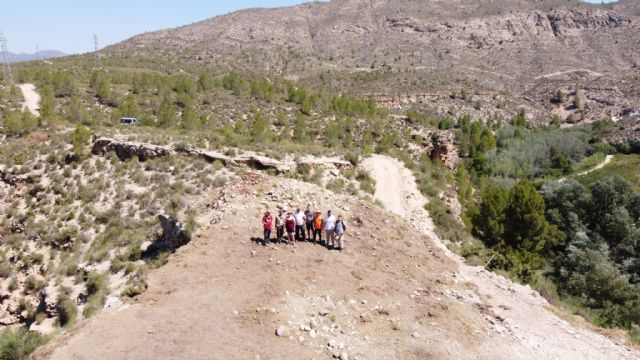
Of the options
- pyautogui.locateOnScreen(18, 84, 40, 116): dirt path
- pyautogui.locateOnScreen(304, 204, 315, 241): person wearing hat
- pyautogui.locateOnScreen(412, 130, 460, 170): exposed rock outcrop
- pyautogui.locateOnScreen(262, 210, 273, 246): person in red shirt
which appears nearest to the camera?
pyautogui.locateOnScreen(262, 210, 273, 246): person in red shirt

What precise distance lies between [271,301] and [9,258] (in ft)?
53.5

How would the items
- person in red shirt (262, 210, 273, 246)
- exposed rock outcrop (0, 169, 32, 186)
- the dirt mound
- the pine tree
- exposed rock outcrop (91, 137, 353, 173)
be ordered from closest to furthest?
the dirt mound → person in red shirt (262, 210, 273, 246) → exposed rock outcrop (91, 137, 353, 173) → exposed rock outcrop (0, 169, 32, 186) → the pine tree

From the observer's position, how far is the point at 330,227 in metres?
A: 15.7

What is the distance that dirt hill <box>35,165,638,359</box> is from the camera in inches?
430

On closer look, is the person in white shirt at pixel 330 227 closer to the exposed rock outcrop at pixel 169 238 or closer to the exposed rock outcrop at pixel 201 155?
the exposed rock outcrop at pixel 169 238

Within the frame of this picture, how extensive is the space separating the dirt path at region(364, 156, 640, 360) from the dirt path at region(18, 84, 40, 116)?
38.5 metres

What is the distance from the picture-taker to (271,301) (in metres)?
12.5

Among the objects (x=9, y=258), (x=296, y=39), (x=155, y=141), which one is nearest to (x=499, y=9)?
(x=296, y=39)

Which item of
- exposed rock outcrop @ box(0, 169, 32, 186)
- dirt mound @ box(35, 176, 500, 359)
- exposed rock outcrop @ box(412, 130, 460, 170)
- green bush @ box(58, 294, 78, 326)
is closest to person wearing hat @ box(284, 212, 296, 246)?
dirt mound @ box(35, 176, 500, 359)

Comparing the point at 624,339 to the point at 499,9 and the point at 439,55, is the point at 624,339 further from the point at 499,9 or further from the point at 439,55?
the point at 499,9

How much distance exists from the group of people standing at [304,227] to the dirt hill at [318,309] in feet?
1.57

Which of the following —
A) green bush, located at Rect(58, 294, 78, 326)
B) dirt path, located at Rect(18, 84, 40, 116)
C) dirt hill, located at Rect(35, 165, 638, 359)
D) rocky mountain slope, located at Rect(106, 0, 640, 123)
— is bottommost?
green bush, located at Rect(58, 294, 78, 326)

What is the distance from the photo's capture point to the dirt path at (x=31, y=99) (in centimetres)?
4138

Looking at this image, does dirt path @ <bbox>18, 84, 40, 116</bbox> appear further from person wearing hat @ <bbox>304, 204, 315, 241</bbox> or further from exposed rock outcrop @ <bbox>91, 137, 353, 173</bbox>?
person wearing hat @ <bbox>304, 204, 315, 241</bbox>
